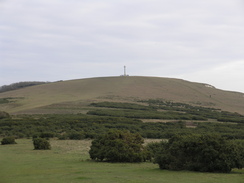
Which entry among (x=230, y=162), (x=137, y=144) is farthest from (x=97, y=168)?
(x=230, y=162)

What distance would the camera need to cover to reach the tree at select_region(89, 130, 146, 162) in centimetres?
1715

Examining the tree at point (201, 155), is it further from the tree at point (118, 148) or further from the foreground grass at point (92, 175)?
the tree at point (118, 148)

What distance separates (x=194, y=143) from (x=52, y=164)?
6472mm

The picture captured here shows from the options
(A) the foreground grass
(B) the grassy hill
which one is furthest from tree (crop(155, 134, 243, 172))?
(B) the grassy hill

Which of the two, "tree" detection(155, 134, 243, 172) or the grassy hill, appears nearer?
"tree" detection(155, 134, 243, 172)

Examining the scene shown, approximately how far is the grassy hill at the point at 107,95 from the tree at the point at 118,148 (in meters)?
49.8

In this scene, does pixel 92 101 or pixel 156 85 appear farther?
pixel 156 85

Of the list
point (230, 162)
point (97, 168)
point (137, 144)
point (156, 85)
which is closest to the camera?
point (230, 162)

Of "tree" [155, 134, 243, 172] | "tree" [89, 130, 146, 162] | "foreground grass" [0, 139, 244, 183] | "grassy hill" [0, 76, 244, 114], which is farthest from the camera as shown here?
"grassy hill" [0, 76, 244, 114]

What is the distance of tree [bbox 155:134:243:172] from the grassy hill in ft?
179

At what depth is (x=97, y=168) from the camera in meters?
14.6

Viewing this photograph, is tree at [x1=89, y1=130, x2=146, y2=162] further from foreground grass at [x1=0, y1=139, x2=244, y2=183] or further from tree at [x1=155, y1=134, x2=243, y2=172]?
tree at [x1=155, y1=134, x2=243, y2=172]

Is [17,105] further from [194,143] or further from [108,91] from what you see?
[194,143]

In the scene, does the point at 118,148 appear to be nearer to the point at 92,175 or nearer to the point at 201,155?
the point at 92,175
